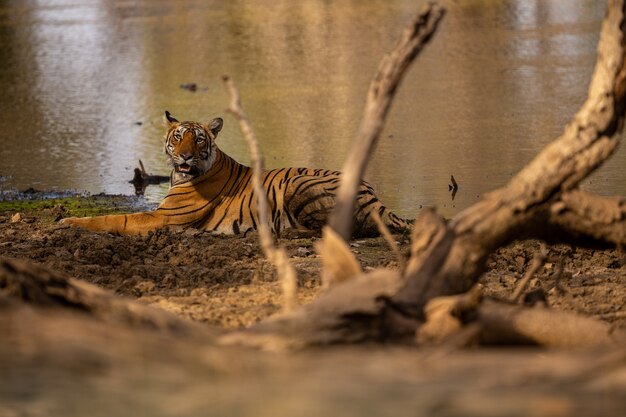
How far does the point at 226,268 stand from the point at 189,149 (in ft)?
6.60

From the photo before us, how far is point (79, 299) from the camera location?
3.90 meters

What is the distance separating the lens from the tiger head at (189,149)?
8.67m

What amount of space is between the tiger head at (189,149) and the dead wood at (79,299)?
186 inches

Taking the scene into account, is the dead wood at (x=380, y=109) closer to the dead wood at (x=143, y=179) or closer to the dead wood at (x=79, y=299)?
the dead wood at (x=79, y=299)

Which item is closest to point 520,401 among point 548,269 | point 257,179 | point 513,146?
point 257,179

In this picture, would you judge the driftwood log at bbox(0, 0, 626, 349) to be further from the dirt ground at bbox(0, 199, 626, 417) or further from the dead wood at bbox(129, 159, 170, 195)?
the dead wood at bbox(129, 159, 170, 195)

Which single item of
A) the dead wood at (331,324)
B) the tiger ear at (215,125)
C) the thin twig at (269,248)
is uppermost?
the tiger ear at (215,125)

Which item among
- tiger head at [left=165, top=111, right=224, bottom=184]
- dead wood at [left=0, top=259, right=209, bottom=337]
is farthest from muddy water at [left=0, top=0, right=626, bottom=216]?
dead wood at [left=0, top=259, right=209, bottom=337]

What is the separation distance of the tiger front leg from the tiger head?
541mm

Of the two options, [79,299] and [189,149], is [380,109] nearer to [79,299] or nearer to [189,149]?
[79,299]

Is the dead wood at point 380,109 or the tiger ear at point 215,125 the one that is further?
the tiger ear at point 215,125

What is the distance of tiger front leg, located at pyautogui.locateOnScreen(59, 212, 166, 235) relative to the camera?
8.15 meters

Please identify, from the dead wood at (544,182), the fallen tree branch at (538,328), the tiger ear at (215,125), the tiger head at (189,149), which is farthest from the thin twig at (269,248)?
the tiger ear at (215,125)

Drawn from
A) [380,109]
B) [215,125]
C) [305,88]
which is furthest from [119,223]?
[305,88]
